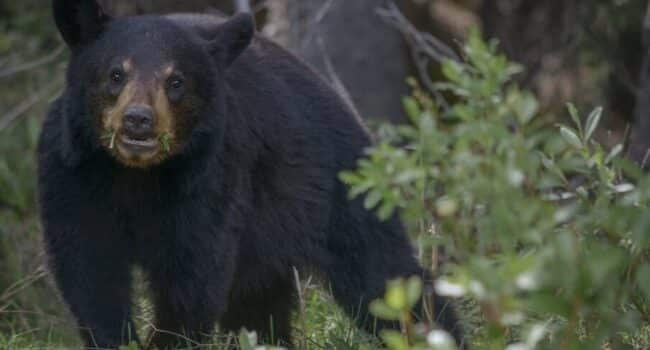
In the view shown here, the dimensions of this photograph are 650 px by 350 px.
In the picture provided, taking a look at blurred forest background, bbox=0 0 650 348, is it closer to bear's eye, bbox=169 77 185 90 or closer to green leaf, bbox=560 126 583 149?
bear's eye, bbox=169 77 185 90

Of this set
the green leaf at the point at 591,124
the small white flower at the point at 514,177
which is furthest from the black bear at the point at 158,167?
the small white flower at the point at 514,177

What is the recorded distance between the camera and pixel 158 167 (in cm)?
535

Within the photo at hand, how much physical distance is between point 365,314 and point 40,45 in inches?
251

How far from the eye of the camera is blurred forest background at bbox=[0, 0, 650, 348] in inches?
320

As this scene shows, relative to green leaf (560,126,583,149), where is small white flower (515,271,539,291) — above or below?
above

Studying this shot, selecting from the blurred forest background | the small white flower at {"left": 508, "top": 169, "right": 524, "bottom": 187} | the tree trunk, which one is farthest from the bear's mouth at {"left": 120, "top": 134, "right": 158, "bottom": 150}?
the tree trunk

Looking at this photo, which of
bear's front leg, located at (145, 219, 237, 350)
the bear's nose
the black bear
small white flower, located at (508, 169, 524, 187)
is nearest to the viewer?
small white flower, located at (508, 169, 524, 187)

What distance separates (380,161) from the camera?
328cm

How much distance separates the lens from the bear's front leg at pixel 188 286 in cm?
528

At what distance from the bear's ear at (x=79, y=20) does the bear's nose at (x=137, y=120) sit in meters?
0.53

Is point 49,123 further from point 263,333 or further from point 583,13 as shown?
point 583,13

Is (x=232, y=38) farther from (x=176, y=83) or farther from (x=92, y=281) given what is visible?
(x=92, y=281)

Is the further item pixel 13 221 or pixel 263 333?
pixel 13 221

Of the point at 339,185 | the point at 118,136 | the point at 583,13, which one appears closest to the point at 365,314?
the point at 339,185
